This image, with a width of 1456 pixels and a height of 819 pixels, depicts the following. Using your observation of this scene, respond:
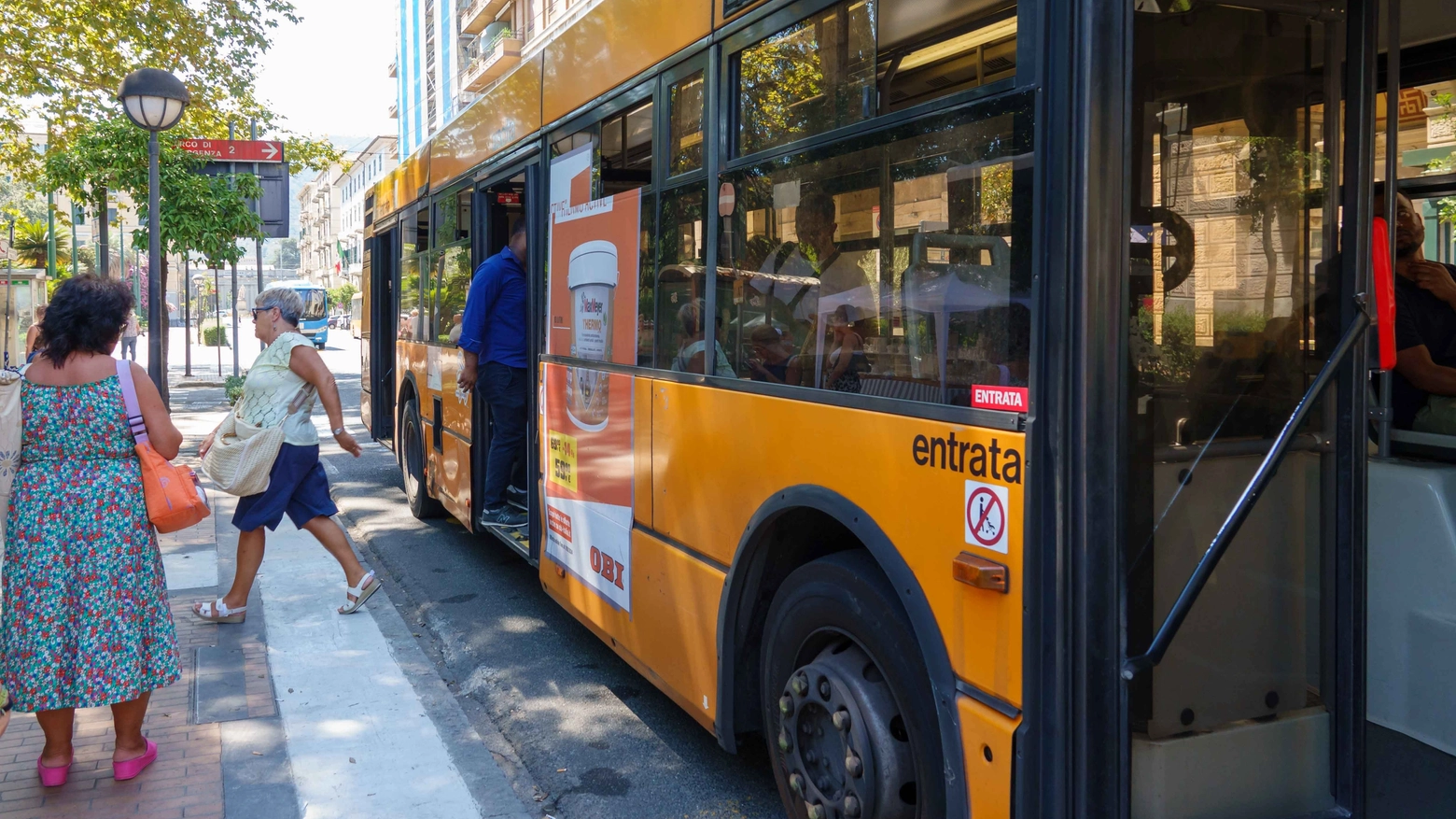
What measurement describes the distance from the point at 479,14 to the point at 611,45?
1860 inches

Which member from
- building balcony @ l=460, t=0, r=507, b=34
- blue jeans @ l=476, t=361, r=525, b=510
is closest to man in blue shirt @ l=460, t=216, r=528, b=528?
blue jeans @ l=476, t=361, r=525, b=510

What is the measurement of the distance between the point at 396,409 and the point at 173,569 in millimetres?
2509

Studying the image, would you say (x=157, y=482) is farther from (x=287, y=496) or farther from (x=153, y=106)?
(x=153, y=106)

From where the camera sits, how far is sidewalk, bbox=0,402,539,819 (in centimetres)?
382

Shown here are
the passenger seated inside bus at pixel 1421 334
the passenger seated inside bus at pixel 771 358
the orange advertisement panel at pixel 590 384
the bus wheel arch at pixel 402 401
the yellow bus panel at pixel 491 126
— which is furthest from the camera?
the bus wheel arch at pixel 402 401

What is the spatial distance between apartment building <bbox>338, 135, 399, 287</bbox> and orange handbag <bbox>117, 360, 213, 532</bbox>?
7127 centimetres

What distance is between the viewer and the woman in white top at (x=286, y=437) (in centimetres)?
557

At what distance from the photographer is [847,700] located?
291 cm

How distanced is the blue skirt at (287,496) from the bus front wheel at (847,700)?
10.9ft

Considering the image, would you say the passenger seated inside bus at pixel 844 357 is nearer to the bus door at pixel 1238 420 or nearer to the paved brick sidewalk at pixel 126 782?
the bus door at pixel 1238 420

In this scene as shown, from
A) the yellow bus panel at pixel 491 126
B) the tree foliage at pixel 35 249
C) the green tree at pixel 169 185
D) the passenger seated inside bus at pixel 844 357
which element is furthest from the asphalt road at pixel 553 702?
the tree foliage at pixel 35 249

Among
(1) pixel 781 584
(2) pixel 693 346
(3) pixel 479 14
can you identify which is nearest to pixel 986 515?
(1) pixel 781 584

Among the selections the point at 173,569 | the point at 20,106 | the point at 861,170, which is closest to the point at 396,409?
the point at 173,569

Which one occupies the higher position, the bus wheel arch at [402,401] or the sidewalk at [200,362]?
the sidewalk at [200,362]
